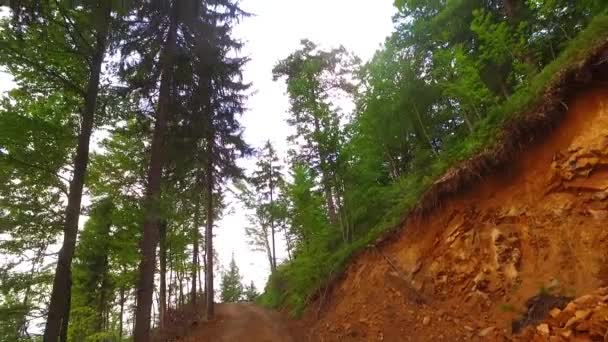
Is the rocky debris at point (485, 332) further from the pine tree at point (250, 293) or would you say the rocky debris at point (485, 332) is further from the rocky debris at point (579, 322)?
the pine tree at point (250, 293)

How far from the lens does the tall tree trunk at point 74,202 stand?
247 inches

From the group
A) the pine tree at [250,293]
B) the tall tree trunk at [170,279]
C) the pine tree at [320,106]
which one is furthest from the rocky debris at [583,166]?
the pine tree at [250,293]

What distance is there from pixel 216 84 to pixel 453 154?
720 cm

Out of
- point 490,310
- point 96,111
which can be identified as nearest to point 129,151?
point 96,111

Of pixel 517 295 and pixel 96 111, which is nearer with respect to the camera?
pixel 517 295

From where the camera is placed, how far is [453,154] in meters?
8.65

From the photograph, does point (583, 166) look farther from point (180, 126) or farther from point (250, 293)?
point (250, 293)

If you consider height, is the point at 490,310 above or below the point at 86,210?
below

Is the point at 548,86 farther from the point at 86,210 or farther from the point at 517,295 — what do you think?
the point at 86,210

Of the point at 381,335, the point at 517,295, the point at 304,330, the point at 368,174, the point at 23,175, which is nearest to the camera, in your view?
the point at 517,295

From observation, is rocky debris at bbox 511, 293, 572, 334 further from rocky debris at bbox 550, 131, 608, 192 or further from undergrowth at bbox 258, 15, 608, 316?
undergrowth at bbox 258, 15, 608, 316

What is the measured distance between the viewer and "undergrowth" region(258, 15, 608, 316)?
20.5 feet

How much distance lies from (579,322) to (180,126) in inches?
387

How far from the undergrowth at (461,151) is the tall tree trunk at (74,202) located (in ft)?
24.2
